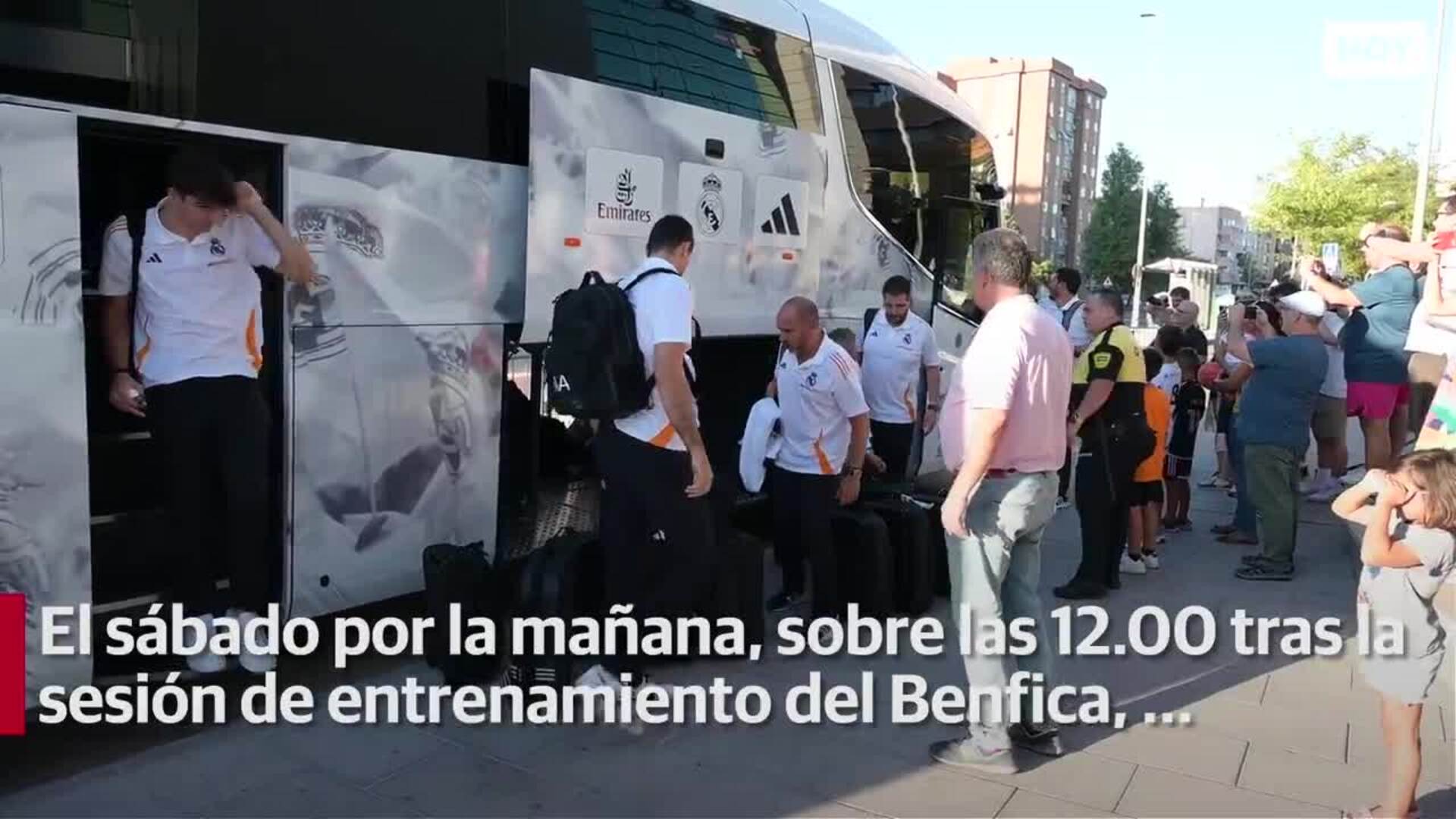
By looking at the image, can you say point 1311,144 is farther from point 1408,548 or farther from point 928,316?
point 1408,548

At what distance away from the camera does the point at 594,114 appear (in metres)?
5.29

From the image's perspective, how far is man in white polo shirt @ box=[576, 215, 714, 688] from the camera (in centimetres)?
422

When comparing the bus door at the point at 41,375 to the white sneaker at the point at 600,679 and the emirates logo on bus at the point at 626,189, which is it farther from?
the emirates logo on bus at the point at 626,189

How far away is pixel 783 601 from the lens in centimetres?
614

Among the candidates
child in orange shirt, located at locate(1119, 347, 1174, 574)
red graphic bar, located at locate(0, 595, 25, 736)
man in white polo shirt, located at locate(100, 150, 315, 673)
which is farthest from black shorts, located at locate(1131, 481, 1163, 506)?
red graphic bar, located at locate(0, 595, 25, 736)

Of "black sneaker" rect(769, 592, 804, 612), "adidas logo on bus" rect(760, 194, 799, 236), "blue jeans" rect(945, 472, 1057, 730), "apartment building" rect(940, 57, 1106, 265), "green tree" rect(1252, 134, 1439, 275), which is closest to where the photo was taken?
"blue jeans" rect(945, 472, 1057, 730)

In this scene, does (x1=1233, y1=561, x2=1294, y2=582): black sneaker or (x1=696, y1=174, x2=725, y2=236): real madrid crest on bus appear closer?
(x1=696, y1=174, x2=725, y2=236): real madrid crest on bus

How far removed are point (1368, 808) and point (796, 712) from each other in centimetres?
207

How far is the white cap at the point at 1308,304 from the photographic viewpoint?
6621 millimetres

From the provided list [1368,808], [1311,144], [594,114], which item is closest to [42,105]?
[594,114]

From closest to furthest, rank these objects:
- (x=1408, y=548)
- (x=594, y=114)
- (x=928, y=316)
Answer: (x=1408, y=548)
(x=594, y=114)
(x=928, y=316)

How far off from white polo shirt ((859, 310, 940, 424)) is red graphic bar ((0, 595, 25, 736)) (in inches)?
194

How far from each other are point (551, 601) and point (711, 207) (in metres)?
2.51

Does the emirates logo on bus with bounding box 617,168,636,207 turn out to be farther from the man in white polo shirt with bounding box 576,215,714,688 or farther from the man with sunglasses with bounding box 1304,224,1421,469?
the man with sunglasses with bounding box 1304,224,1421,469
